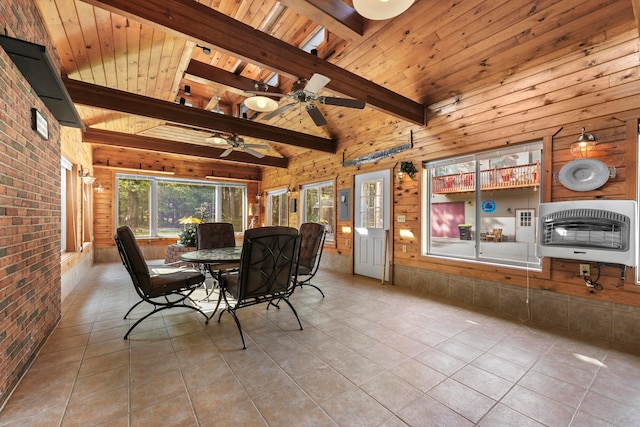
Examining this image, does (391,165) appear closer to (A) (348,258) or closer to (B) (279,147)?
(A) (348,258)

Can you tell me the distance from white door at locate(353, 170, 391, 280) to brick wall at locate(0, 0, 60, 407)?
4.28 meters

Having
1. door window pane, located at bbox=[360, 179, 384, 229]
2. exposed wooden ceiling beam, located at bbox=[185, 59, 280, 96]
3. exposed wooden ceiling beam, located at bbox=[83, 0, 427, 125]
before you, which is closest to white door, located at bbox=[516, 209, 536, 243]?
door window pane, located at bbox=[360, 179, 384, 229]

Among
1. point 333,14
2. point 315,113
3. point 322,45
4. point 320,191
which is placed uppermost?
point 322,45

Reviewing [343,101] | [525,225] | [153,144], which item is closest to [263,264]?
[343,101]

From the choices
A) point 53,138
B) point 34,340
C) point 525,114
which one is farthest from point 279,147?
point 34,340

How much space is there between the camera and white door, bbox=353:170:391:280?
4.84 meters

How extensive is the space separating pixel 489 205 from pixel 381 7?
315cm

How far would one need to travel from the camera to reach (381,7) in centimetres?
188

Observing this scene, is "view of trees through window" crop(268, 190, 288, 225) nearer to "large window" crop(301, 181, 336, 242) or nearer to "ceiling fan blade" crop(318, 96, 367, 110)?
"large window" crop(301, 181, 336, 242)

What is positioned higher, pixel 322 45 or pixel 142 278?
pixel 322 45

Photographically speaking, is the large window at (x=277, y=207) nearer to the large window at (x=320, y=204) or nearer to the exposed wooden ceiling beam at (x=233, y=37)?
the large window at (x=320, y=204)

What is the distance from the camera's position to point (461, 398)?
1.71 metres

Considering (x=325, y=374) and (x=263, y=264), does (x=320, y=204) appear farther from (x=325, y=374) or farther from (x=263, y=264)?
(x=325, y=374)

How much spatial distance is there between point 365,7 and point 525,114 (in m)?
2.42
